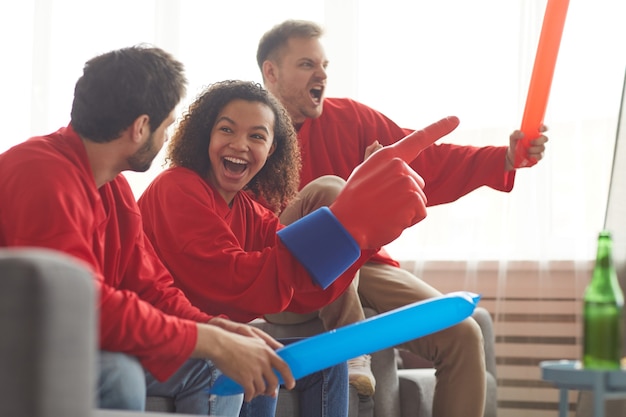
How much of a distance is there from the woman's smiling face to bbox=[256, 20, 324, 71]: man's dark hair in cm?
92

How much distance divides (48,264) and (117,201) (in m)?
0.76

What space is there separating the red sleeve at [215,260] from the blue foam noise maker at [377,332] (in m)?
0.28

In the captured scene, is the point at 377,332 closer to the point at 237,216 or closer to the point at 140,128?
the point at 140,128

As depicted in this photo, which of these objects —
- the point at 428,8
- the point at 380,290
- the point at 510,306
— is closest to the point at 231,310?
the point at 380,290

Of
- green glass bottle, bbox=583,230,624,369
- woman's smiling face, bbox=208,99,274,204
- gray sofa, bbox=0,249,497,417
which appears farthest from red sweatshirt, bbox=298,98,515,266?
gray sofa, bbox=0,249,497,417

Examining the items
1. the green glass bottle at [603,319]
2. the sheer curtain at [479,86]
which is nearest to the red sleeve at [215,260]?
the green glass bottle at [603,319]

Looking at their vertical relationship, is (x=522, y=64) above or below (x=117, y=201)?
above

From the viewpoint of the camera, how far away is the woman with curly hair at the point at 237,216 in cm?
152

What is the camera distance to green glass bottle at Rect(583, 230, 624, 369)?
109 centimetres

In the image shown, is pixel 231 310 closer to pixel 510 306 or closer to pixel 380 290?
pixel 380 290

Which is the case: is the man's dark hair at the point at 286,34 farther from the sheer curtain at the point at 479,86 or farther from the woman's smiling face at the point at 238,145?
the woman's smiling face at the point at 238,145

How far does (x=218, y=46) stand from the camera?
12.4ft

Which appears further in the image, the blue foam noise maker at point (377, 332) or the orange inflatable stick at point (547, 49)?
the orange inflatable stick at point (547, 49)

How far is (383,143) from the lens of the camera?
8.14 ft
